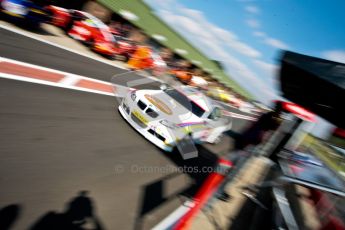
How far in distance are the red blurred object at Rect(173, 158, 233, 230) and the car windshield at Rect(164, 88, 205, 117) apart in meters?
3.03

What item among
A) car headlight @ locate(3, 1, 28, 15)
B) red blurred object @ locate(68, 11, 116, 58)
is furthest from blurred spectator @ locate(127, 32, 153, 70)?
car headlight @ locate(3, 1, 28, 15)

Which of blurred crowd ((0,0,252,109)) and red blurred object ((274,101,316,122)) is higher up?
red blurred object ((274,101,316,122))

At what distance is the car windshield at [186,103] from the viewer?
7.11 metres

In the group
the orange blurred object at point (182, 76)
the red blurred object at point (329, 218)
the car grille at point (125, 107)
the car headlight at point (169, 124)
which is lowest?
the orange blurred object at point (182, 76)

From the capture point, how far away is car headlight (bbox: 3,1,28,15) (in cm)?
930

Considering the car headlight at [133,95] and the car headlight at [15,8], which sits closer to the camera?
the car headlight at [133,95]

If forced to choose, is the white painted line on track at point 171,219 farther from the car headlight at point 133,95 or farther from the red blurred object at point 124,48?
the red blurred object at point 124,48

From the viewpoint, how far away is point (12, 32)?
9586 mm

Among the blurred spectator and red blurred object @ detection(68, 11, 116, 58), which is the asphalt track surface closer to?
red blurred object @ detection(68, 11, 116, 58)

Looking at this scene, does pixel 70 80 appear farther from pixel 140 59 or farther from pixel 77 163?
pixel 140 59

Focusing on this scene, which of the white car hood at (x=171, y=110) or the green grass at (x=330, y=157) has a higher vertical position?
the green grass at (x=330, y=157)

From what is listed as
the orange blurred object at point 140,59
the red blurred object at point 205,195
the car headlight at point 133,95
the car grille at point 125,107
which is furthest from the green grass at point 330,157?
the orange blurred object at point 140,59

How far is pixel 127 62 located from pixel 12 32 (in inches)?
293

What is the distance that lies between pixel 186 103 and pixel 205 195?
4101 millimetres
